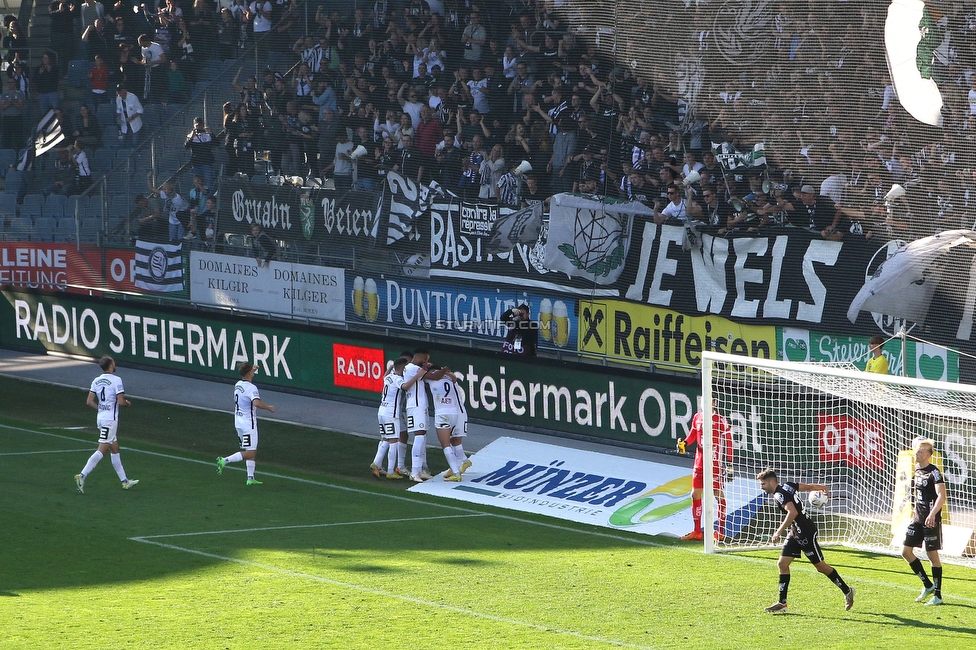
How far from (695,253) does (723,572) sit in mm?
7164

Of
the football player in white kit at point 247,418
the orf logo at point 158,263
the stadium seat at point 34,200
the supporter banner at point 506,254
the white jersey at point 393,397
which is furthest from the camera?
the stadium seat at point 34,200

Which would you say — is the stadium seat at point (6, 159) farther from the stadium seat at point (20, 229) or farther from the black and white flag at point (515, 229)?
the black and white flag at point (515, 229)

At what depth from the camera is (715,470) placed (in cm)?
1545

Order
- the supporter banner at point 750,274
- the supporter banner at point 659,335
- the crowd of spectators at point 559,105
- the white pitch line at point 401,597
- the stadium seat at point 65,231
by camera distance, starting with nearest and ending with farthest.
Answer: the white pitch line at point 401,597, the supporter banner at point 750,274, the crowd of spectators at point 559,105, the supporter banner at point 659,335, the stadium seat at point 65,231

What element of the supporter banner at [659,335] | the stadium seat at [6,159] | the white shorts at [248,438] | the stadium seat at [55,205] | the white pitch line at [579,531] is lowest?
the white pitch line at [579,531]

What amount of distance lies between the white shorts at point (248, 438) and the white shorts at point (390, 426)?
171cm

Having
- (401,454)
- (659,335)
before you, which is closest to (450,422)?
(401,454)

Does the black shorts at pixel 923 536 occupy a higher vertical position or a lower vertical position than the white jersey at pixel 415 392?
lower

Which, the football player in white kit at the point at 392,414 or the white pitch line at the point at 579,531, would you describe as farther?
the football player in white kit at the point at 392,414

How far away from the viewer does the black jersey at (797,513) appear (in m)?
11.7

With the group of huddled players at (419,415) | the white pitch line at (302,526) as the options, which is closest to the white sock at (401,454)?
the group of huddled players at (419,415)

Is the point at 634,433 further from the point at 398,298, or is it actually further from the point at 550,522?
the point at 398,298

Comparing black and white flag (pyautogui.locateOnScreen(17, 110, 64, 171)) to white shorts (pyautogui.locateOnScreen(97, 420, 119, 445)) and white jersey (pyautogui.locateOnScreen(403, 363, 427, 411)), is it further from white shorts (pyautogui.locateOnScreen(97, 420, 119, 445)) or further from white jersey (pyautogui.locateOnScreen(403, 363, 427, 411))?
white jersey (pyautogui.locateOnScreen(403, 363, 427, 411))

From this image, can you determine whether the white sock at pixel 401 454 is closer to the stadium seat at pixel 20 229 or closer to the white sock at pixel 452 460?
the white sock at pixel 452 460
